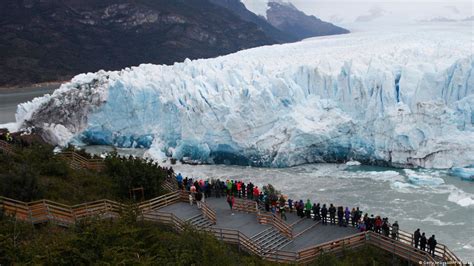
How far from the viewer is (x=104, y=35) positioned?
3287 inches

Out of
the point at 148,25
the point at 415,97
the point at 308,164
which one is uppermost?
the point at 148,25

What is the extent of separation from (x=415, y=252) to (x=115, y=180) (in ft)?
24.5

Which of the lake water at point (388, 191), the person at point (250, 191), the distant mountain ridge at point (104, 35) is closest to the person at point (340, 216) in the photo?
the person at point (250, 191)

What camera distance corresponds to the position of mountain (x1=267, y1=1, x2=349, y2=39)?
124 m

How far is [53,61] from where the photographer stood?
71.8 m

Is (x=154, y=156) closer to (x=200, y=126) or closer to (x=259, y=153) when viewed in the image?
(x=200, y=126)

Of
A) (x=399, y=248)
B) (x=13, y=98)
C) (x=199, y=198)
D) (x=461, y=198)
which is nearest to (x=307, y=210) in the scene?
(x=399, y=248)

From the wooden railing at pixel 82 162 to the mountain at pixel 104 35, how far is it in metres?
53.5

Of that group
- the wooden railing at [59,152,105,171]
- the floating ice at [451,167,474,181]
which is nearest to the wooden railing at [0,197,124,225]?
the wooden railing at [59,152,105,171]

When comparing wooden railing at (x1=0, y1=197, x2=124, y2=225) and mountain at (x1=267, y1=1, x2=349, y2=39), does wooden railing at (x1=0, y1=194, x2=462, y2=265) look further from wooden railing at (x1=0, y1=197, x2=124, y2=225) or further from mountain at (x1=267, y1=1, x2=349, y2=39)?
mountain at (x1=267, y1=1, x2=349, y2=39)

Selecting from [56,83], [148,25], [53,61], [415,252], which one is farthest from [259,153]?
[148,25]

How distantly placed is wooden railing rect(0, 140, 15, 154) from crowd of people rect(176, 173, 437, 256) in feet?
17.1

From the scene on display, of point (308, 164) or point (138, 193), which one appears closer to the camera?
point (138, 193)

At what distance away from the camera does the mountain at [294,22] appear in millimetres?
124250
